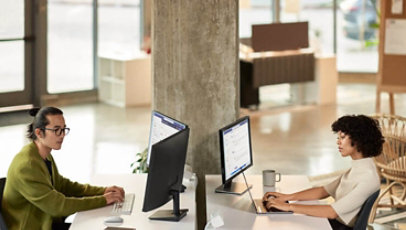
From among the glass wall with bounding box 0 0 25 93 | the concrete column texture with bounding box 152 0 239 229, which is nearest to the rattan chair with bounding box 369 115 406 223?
the concrete column texture with bounding box 152 0 239 229

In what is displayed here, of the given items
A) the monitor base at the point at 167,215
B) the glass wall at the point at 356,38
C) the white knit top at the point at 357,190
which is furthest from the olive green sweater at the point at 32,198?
the glass wall at the point at 356,38

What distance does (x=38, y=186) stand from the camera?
5.19 metres

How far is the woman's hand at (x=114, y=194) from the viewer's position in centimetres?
556

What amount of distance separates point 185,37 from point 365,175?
175cm

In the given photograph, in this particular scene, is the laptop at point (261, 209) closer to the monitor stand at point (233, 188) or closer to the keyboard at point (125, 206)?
the monitor stand at point (233, 188)

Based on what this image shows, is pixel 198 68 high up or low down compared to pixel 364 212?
up

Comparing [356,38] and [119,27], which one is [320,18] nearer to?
[356,38]

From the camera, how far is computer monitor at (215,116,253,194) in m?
5.66

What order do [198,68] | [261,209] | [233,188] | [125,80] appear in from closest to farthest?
[261,209], [233,188], [198,68], [125,80]

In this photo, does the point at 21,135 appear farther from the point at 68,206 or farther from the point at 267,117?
the point at 68,206

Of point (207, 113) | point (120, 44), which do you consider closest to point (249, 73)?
point (120, 44)

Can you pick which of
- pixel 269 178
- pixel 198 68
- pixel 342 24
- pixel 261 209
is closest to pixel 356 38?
pixel 342 24

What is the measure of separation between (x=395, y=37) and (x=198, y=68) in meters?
4.37

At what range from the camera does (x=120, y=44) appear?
45.6ft
